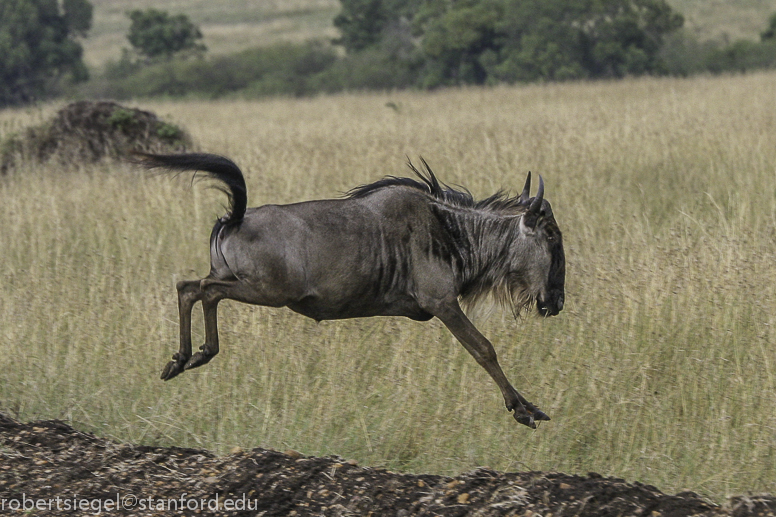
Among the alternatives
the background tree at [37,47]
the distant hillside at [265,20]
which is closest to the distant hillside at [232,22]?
the distant hillside at [265,20]

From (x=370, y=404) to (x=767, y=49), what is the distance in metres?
33.6

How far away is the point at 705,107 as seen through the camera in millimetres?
14914

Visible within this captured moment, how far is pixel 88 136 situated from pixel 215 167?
346 inches

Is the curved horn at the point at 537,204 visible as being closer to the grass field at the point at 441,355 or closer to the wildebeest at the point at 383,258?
the wildebeest at the point at 383,258

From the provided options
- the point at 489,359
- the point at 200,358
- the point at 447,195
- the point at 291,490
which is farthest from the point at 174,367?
the point at 447,195

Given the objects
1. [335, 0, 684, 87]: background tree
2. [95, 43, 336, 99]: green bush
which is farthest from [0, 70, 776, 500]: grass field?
[95, 43, 336, 99]: green bush

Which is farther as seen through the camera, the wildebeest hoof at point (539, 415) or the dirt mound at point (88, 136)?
the dirt mound at point (88, 136)

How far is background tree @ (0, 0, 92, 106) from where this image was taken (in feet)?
119

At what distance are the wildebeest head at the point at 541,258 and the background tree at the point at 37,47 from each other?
33945 millimetres

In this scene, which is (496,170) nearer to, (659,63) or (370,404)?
(370,404)

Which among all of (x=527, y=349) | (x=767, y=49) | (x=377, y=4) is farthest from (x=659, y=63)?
(x=527, y=349)

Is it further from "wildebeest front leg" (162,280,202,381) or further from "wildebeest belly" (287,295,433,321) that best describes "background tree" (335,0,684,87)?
"wildebeest front leg" (162,280,202,381)

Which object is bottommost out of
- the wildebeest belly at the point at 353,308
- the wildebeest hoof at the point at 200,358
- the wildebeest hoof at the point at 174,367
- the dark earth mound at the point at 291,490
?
the dark earth mound at the point at 291,490

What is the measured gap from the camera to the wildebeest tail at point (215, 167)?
13.6 feet
